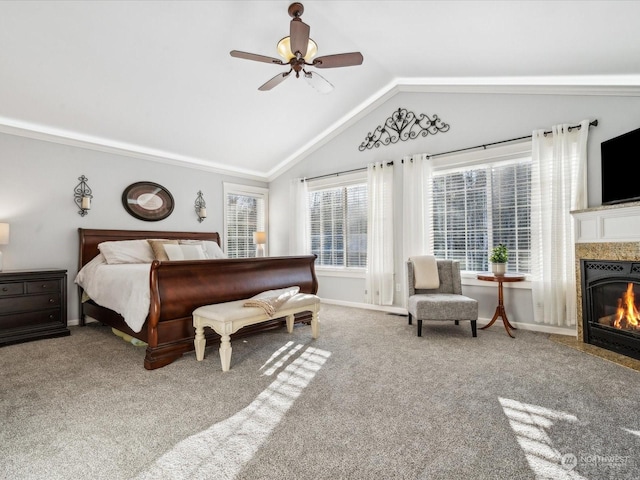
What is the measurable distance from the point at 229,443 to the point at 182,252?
127 inches

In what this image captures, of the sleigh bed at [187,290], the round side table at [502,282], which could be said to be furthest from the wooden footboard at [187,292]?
the round side table at [502,282]

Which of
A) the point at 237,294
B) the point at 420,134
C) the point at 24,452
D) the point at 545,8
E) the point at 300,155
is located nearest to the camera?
→ the point at 24,452

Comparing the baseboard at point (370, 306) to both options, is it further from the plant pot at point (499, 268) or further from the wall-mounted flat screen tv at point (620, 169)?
the wall-mounted flat screen tv at point (620, 169)

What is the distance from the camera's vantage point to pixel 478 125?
431cm

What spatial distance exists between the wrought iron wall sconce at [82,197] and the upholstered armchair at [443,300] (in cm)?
447

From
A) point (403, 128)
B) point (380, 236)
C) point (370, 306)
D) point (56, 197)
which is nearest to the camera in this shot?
point (56, 197)

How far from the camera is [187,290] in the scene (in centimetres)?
301

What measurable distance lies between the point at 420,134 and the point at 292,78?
2.01m

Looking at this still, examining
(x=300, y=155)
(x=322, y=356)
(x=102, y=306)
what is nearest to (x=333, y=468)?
(x=322, y=356)

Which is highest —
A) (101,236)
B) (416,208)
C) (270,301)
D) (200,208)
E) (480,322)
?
(200,208)

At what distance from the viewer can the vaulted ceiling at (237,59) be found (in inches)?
113

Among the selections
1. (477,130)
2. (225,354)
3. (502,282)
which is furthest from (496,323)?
(225,354)

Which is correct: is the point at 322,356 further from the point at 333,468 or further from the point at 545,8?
the point at 545,8

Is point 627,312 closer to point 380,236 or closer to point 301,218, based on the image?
point 380,236
